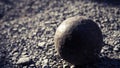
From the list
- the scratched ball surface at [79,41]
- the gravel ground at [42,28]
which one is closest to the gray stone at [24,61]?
the gravel ground at [42,28]

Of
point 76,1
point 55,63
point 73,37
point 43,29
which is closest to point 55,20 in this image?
point 43,29

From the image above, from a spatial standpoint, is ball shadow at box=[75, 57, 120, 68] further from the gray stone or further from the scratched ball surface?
the gray stone

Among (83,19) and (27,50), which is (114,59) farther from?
(27,50)

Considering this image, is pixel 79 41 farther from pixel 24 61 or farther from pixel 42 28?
pixel 42 28

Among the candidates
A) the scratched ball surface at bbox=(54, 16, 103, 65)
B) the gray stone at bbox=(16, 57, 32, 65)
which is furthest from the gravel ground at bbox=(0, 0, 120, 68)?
the scratched ball surface at bbox=(54, 16, 103, 65)

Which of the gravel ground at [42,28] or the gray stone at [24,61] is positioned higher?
the gravel ground at [42,28]

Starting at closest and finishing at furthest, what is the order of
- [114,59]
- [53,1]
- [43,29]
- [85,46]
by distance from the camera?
[85,46] < [114,59] < [43,29] < [53,1]

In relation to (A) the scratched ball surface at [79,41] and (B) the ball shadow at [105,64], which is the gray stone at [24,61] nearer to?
(A) the scratched ball surface at [79,41]
